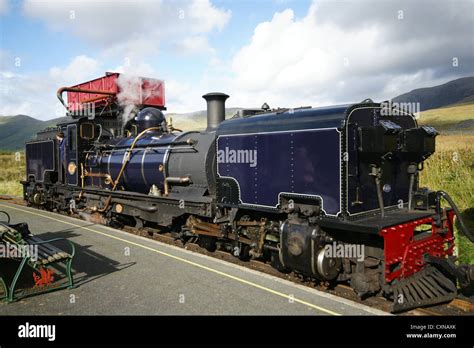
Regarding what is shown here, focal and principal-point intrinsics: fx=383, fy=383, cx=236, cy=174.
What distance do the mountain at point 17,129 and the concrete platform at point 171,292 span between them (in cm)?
12503

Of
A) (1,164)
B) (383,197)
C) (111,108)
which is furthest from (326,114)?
(1,164)

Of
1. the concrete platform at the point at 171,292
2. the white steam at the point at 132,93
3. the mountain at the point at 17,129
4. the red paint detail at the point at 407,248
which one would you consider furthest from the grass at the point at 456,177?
the mountain at the point at 17,129

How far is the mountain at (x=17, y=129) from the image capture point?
416ft

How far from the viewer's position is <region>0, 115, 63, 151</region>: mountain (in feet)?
416

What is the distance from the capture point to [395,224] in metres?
5.49

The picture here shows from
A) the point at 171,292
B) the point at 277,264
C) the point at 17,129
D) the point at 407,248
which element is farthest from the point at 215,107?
the point at 17,129

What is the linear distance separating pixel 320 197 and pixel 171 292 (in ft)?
9.17

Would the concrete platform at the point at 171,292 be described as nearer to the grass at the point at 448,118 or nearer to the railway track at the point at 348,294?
the railway track at the point at 348,294

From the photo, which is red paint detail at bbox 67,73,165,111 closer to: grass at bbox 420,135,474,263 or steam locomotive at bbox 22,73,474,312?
steam locomotive at bbox 22,73,474,312

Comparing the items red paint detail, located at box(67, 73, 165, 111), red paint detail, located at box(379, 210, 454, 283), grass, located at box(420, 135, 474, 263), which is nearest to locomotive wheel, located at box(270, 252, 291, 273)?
red paint detail, located at box(379, 210, 454, 283)

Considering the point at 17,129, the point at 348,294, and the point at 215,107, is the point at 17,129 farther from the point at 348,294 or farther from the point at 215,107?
the point at 348,294

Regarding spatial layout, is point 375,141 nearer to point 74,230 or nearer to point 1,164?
point 74,230

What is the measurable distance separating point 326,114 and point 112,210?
792 cm

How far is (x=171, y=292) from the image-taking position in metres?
→ 6.06
